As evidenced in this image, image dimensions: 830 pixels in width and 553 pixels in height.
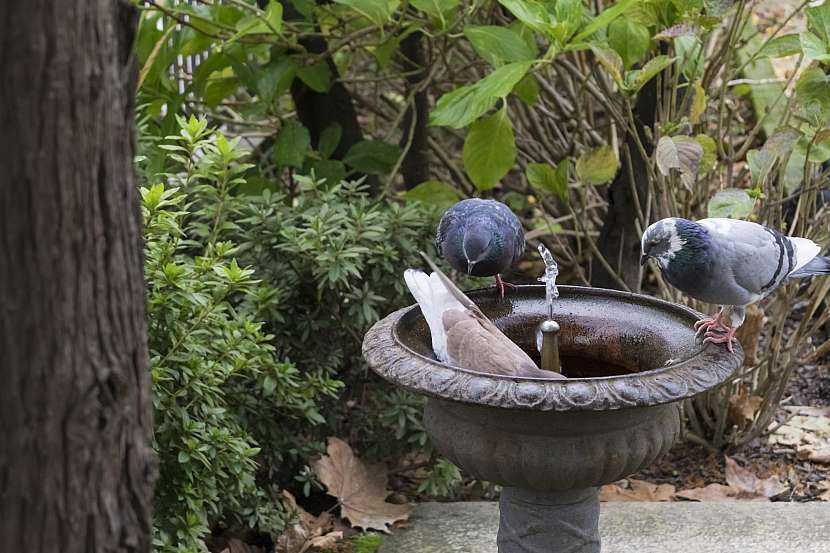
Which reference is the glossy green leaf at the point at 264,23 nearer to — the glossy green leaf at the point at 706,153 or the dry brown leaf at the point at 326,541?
the glossy green leaf at the point at 706,153

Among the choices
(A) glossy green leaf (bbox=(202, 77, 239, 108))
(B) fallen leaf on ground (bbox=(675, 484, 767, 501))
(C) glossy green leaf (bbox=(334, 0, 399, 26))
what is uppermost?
(C) glossy green leaf (bbox=(334, 0, 399, 26))

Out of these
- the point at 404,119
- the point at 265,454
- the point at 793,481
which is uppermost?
the point at 404,119

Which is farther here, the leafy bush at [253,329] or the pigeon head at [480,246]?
the pigeon head at [480,246]

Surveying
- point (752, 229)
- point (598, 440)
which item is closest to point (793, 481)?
point (752, 229)

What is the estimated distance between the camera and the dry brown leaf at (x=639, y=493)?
3748mm

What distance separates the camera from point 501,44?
10.9ft

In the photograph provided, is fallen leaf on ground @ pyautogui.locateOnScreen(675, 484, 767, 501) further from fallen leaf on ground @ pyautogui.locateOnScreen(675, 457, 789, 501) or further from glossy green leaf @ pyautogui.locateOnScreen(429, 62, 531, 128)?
glossy green leaf @ pyautogui.locateOnScreen(429, 62, 531, 128)

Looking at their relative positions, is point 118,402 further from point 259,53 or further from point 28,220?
point 259,53

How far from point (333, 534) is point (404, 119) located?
7.41 ft

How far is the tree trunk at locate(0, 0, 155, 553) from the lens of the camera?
122 centimetres

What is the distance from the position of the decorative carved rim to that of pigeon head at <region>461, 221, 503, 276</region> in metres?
0.71

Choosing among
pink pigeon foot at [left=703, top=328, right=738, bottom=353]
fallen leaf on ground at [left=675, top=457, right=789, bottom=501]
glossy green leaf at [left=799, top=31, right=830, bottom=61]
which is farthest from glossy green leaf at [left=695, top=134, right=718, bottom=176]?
fallen leaf on ground at [left=675, top=457, right=789, bottom=501]

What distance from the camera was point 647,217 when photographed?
3699 mm

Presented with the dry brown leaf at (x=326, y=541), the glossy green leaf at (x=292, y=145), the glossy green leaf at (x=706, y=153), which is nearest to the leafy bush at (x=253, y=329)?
the dry brown leaf at (x=326, y=541)
